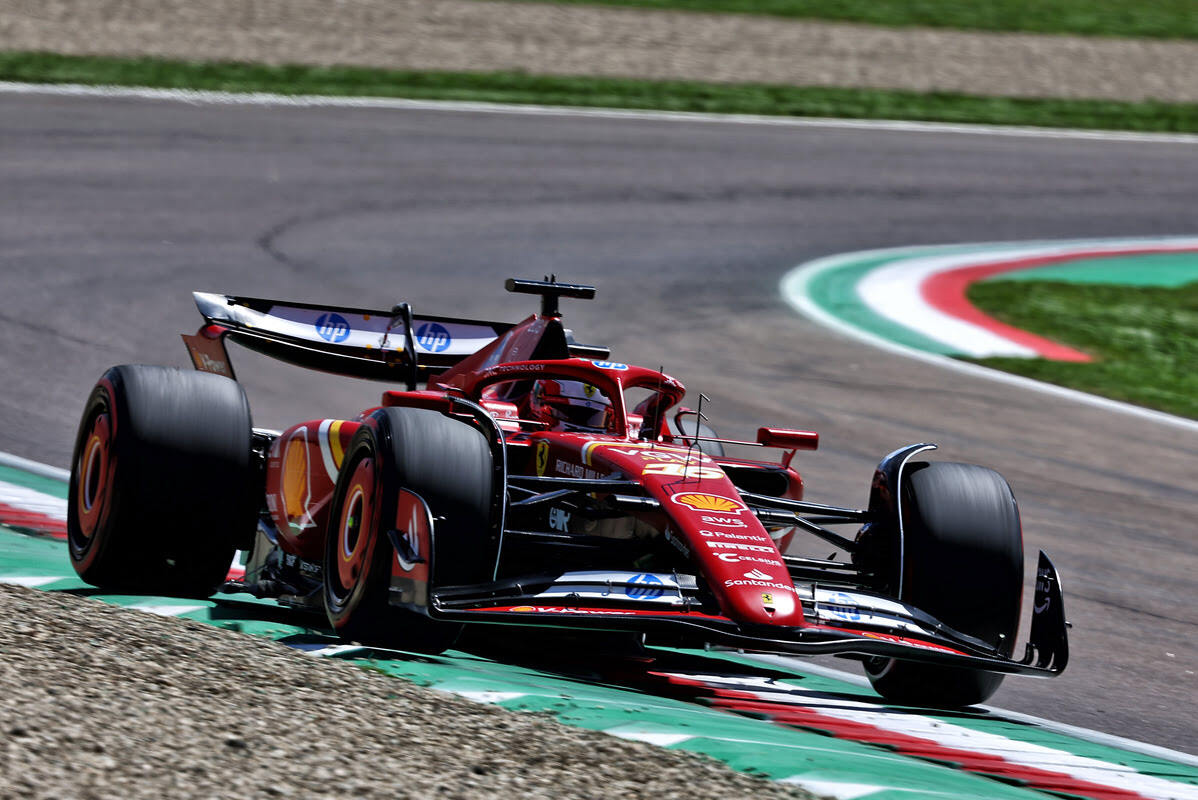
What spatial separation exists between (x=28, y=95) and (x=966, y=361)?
448 inches

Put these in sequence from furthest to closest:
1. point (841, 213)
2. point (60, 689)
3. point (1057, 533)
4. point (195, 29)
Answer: point (195, 29), point (841, 213), point (1057, 533), point (60, 689)

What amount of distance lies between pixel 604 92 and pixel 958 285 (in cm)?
798

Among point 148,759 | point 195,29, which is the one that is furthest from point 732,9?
point 148,759

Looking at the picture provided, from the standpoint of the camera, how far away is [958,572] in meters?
6.44

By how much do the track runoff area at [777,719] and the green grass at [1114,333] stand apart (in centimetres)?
647

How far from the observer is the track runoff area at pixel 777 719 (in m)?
5.03

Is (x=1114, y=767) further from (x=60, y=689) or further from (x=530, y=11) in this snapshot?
(x=530, y=11)

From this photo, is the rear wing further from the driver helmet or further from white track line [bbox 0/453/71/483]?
white track line [bbox 0/453/71/483]

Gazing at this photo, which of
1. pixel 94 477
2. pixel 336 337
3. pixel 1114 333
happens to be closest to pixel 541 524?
pixel 94 477

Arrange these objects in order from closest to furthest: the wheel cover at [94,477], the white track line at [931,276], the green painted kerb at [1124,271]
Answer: the wheel cover at [94,477]
the white track line at [931,276]
the green painted kerb at [1124,271]

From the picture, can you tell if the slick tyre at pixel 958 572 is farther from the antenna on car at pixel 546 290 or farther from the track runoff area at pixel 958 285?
the track runoff area at pixel 958 285

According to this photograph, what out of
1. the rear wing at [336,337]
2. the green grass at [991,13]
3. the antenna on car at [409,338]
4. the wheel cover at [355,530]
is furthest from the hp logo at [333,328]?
the green grass at [991,13]

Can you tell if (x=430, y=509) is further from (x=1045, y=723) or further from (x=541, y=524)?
(x=1045, y=723)

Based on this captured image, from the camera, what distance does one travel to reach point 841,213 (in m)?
19.0
